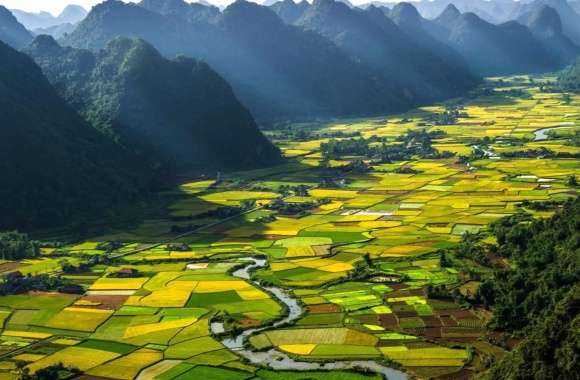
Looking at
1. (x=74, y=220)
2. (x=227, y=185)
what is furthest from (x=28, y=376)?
(x=227, y=185)

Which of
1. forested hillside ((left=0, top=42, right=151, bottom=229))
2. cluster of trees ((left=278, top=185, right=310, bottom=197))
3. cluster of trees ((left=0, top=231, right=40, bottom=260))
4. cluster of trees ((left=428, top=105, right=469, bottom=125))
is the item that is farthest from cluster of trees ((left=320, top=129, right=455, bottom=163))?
cluster of trees ((left=0, top=231, right=40, bottom=260))

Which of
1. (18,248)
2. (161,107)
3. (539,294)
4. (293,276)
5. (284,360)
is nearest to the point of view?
(284,360)

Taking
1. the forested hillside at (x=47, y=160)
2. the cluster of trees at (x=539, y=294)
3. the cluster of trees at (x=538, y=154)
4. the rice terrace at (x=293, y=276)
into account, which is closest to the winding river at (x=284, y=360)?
the rice terrace at (x=293, y=276)

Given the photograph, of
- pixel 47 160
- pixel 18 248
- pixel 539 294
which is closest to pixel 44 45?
pixel 47 160

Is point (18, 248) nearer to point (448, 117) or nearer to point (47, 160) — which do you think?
point (47, 160)

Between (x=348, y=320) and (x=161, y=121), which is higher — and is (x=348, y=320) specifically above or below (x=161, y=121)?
below

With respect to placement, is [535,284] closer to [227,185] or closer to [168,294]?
[168,294]
